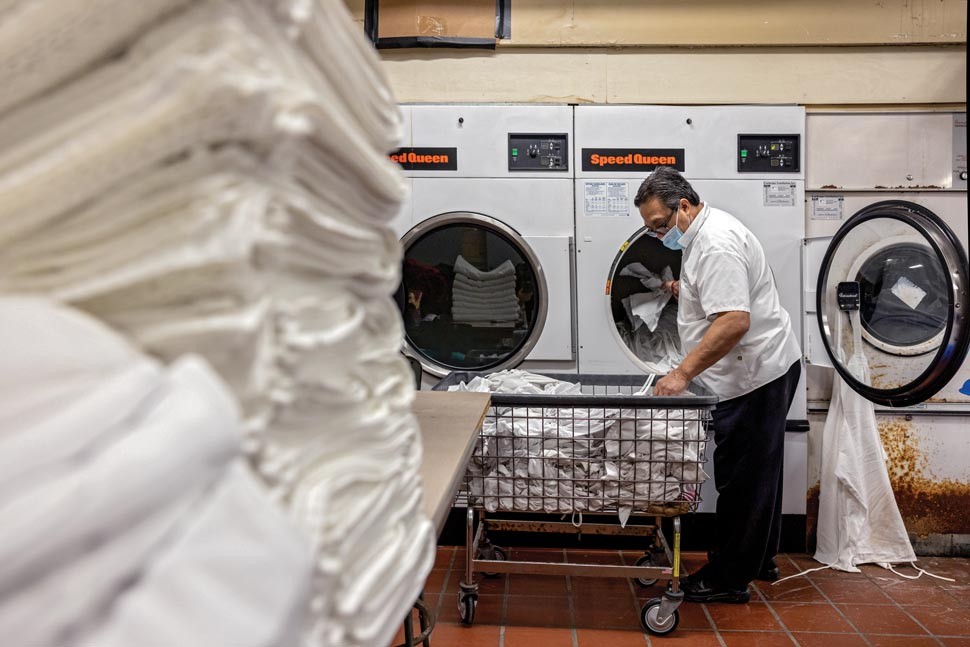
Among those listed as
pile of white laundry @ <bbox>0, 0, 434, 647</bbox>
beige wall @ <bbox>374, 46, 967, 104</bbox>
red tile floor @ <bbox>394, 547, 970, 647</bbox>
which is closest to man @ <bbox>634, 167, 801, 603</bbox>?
red tile floor @ <bbox>394, 547, 970, 647</bbox>

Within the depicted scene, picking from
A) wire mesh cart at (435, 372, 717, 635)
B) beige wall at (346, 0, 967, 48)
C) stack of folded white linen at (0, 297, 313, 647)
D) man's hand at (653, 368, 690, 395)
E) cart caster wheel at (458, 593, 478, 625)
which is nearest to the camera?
stack of folded white linen at (0, 297, 313, 647)

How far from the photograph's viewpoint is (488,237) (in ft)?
9.75

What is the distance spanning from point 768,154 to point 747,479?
1.47 meters

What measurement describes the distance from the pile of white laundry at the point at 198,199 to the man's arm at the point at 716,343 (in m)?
2.00

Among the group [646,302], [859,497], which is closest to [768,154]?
[646,302]

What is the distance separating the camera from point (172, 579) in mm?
291

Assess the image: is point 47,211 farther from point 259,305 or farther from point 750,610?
point 750,610

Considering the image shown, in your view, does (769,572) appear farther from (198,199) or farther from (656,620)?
(198,199)

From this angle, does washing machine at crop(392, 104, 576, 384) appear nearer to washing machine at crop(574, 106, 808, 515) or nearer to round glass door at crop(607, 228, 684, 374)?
washing machine at crop(574, 106, 808, 515)

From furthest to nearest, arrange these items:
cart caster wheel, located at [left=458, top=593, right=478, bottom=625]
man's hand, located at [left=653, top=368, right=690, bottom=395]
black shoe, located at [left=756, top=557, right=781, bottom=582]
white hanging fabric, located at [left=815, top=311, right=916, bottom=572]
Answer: white hanging fabric, located at [left=815, top=311, right=916, bottom=572] → black shoe, located at [left=756, top=557, right=781, bottom=582] → cart caster wheel, located at [left=458, top=593, right=478, bottom=625] → man's hand, located at [left=653, top=368, right=690, bottom=395]

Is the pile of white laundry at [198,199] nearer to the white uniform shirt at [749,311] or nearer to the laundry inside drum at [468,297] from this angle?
the white uniform shirt at [749,311]

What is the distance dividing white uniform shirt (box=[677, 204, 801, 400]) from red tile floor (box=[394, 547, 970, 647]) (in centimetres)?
83

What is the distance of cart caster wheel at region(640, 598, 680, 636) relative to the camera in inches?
88.4

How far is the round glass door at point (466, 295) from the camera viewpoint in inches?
116
